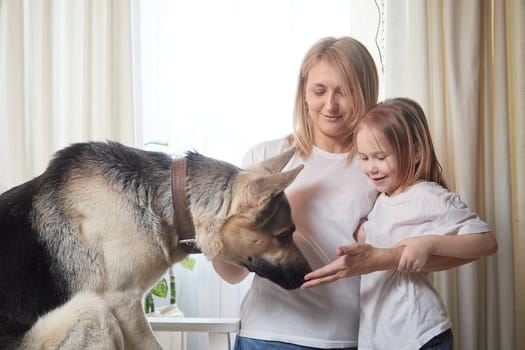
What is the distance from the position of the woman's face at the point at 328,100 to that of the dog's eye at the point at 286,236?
1.23 feet

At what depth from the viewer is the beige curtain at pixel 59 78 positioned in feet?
8.32

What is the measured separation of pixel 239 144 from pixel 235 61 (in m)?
0.37

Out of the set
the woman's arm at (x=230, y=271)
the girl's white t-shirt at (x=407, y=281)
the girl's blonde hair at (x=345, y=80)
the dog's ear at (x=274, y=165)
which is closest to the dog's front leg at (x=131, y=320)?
the woman's arm at (x=230, y=271)

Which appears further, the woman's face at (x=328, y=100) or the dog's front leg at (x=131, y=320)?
the woman's face at (x=328, y=100)

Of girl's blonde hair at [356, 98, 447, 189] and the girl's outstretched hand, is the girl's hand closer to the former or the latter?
the girl's outstretched hand

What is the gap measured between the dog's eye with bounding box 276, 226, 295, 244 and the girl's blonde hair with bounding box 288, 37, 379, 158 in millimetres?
310

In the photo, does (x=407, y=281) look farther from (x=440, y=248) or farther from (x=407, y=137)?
(x=407, y=137)

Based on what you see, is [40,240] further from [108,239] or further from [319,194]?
[319,194]

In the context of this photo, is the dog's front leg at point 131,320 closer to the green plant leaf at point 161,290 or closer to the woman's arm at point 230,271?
the woman's arm at point 230,271

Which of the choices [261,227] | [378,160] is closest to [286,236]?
[261,227]

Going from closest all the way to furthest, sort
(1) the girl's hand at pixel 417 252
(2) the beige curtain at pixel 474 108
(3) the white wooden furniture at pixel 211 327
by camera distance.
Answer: (1) the girl's hand at pixel 417 252
(3) the white wooden furniture at pixel 211 327
(2) the beige curtain at pixel 474 108

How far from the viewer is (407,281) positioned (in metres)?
1.67

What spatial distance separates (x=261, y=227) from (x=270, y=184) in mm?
140

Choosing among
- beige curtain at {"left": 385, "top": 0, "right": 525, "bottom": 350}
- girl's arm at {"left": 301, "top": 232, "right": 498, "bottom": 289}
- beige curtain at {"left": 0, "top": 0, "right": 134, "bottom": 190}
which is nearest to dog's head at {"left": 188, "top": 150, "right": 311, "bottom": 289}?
Result: girl's arm at {"left": 301, "top": 232, "right": 498, "bottom": 289}
